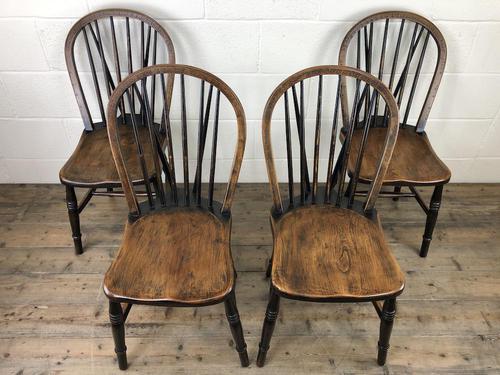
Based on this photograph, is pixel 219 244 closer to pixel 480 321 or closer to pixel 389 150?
pixel 389 150

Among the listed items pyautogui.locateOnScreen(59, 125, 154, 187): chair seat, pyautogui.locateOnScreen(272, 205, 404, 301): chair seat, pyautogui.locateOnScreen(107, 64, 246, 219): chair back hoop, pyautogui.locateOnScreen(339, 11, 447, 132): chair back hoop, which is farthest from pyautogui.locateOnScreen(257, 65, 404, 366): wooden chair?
pyautogui.locateOnScreen(59, 125, 154, 187): chair seat

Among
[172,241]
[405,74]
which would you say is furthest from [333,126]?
[172,241]

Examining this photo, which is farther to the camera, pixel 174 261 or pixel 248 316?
pixel 248 316

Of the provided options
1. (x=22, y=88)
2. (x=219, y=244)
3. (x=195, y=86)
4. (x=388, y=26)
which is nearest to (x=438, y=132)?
(x=388, y=26)

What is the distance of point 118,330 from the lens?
136 cm

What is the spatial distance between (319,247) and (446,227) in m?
1.01

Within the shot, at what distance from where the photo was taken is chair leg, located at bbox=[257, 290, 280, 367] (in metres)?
1.32

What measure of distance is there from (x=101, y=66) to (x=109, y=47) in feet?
0.33

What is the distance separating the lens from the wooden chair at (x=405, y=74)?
1.64 m

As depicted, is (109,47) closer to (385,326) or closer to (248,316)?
(248,316)

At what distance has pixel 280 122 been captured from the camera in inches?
79.7

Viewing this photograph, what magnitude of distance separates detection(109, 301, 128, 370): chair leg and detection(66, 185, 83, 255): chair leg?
60cm

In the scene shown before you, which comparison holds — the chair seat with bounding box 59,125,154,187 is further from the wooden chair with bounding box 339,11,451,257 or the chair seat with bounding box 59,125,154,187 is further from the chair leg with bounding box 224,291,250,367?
the wooden chair with bounding box 339,11,451,257

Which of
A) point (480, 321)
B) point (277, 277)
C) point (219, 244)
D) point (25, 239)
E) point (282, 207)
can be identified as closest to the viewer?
point (277, 277)
